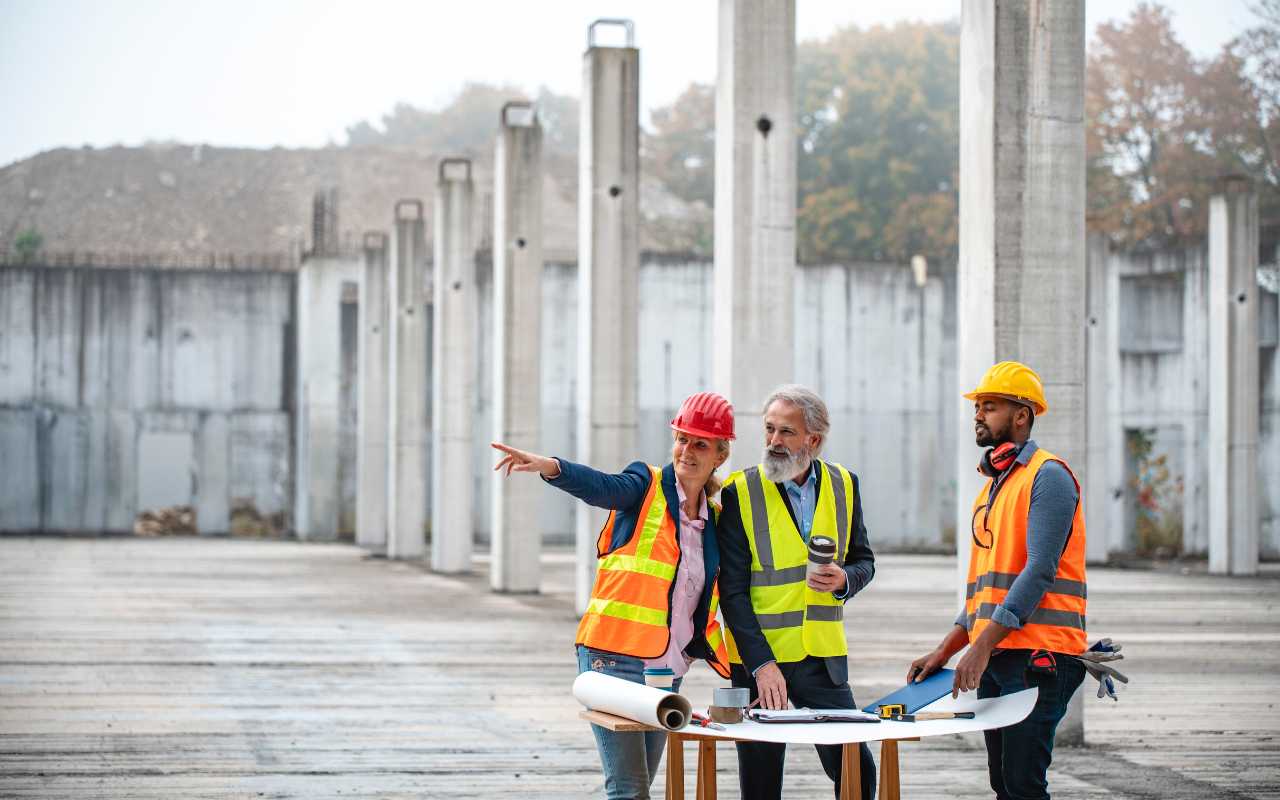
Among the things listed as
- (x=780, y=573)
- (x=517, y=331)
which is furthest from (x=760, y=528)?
(x=517, y=331)

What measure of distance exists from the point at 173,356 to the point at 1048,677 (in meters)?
36.7

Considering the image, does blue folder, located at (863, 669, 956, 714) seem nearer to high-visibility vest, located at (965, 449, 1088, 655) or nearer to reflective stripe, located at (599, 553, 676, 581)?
high-visibility vest, located at (965, 449, 1088, 655)

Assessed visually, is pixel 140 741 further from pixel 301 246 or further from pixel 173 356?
pixel 301 246

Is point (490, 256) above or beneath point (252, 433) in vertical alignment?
above

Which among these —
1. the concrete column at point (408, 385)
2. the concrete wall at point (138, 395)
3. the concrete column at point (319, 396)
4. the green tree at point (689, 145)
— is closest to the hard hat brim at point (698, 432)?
the concrete column at point (408, 385)

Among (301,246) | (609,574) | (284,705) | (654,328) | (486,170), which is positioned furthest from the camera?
(486,170)

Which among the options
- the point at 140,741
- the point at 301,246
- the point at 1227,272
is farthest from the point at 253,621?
the point at 301,246

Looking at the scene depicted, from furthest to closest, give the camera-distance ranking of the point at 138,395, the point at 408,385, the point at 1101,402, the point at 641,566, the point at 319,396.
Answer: the point at 138,395
the point at 319,396
the point at 1101,402
the point at 408,385
the point at 641,566

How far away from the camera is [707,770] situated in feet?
18.0

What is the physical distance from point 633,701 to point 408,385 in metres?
25.8

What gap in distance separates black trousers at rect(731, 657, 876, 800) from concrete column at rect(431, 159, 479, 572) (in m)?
20.8

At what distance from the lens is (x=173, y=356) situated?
4034 centimetres

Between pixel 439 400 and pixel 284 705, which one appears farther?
pixel 439 400

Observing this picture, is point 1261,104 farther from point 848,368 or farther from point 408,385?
point 408,385
